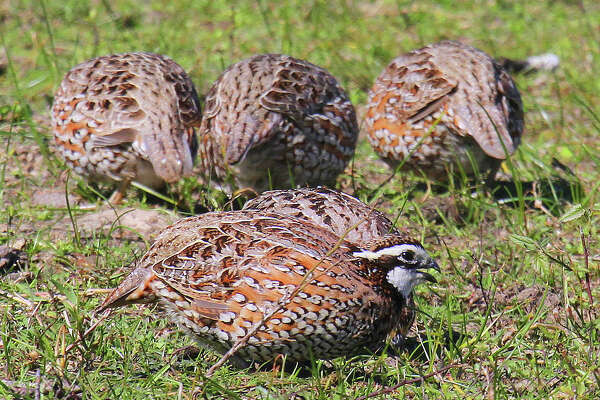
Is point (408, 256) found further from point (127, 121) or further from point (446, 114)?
point (127, 121)

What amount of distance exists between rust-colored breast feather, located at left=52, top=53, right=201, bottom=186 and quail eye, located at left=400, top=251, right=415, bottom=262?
2.10 metres

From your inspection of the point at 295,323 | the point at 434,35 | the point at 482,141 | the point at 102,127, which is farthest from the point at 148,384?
the point at 434,35

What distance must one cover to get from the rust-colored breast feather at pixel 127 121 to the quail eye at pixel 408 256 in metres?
2.10

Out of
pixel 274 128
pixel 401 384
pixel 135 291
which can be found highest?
pixel 274 128

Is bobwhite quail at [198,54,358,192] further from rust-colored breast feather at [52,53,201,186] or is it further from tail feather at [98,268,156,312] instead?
tail feather at [98,268,156,312]

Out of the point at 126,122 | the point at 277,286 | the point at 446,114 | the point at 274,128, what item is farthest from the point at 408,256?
the point at 126,122

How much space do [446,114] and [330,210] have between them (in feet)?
6.70

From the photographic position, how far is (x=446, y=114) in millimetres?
6824

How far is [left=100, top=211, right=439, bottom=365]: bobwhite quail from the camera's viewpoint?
4.38m

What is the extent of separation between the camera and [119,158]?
6445 millimetres

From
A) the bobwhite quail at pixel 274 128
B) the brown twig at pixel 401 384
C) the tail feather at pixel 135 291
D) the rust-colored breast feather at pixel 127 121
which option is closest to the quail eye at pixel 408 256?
the brown twig at pixel 401 384

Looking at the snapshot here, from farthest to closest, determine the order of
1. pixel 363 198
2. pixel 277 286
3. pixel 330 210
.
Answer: pixel 363 198 → pixel 330 210 → pixel 277 286

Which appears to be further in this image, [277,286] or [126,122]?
[126,122]

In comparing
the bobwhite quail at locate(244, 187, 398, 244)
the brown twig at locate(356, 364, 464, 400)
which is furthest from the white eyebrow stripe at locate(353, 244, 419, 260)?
the brown twig at locate(356, 364, 464, 400)
